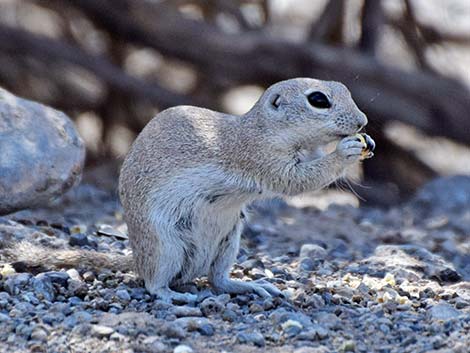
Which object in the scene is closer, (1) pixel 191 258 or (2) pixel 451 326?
(2) pixel 451 326

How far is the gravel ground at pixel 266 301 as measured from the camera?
14.2 feet

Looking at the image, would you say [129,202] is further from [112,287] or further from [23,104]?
[23,104]

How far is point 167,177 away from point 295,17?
6816mm

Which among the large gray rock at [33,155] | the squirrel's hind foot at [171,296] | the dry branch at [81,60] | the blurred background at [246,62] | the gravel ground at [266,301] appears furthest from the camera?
the dry branch at [81,60]

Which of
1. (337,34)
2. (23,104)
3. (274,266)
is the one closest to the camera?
(274,266)

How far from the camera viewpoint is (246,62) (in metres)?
10.0

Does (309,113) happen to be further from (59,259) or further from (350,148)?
(59,259)

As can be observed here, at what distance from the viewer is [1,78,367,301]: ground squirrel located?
5098mm

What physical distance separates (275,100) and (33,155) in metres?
1.75

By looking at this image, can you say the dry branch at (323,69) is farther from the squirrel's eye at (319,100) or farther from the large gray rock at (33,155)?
the squirrel's eye at (319,100)

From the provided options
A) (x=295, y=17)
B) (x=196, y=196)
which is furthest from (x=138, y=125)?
(x=196, y=196)

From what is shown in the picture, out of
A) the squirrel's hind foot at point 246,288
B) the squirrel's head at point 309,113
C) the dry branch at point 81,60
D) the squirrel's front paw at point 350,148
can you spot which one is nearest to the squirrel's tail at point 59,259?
the squirrel's hind foot at point 246,288

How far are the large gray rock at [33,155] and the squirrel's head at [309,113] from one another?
1.55 m

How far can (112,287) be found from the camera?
5215 millimetres
